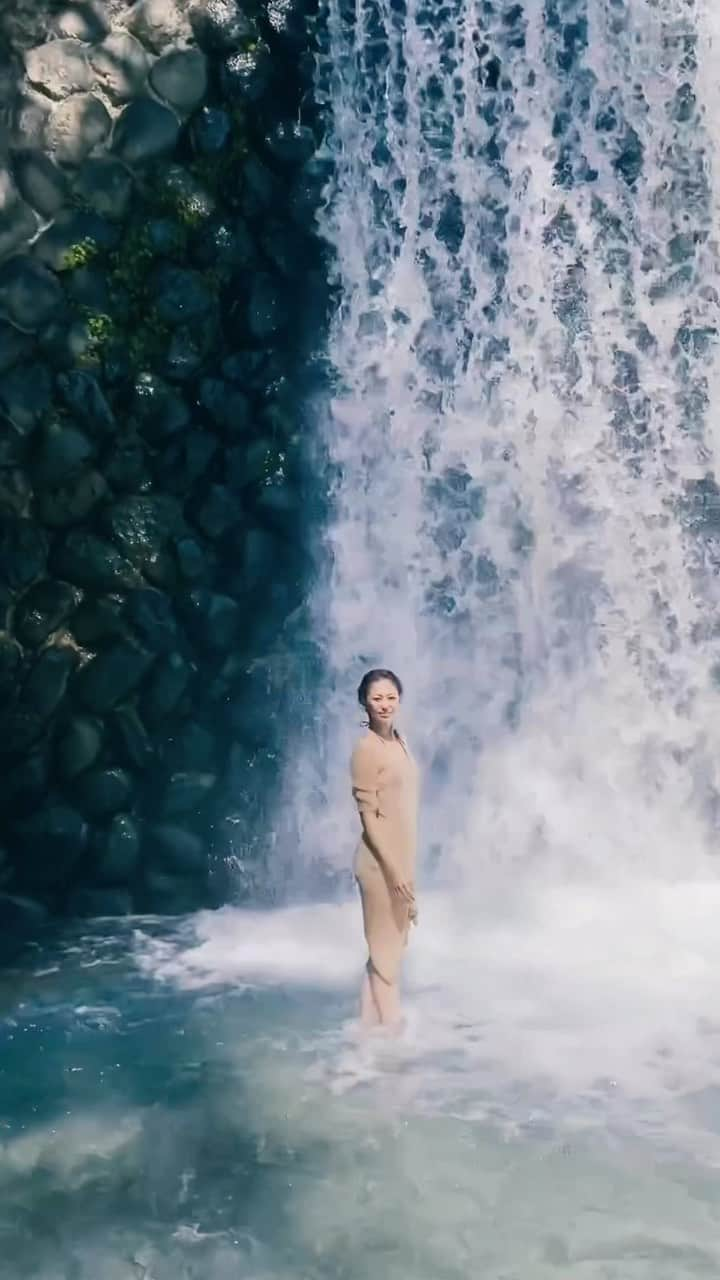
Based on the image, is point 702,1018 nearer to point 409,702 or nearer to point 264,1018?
point 264,1018

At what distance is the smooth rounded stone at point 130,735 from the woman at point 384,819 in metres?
3.21

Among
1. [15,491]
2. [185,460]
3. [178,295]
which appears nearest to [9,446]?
[15,491]

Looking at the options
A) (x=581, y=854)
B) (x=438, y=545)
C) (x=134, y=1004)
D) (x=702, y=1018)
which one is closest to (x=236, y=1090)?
(x=134, y=1004)

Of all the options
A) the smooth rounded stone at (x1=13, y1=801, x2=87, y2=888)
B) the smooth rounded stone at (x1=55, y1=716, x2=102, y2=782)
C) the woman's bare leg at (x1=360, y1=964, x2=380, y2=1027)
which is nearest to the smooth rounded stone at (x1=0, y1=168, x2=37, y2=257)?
the smooth rounded stone at (x1=55, y1=716, x2=102, y2=782)

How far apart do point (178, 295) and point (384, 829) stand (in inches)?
170

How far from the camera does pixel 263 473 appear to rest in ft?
30.9

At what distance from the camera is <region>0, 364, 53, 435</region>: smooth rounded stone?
8.35 metres

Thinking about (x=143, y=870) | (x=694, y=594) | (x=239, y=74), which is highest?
(x=239, y=74)

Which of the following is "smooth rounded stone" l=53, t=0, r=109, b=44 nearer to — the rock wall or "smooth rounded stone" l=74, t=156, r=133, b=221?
the rock wall

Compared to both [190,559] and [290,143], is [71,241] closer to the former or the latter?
[290,143]

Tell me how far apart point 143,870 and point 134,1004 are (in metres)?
1.84

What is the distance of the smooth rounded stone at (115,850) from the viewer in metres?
8.84

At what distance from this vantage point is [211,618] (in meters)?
9.14

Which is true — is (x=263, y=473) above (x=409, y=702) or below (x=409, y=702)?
above
